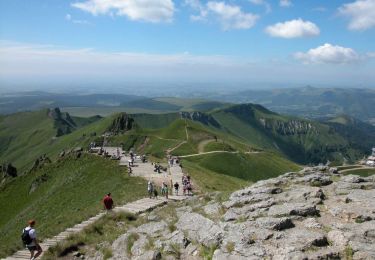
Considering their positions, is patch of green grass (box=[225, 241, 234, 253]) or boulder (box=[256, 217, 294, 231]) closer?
patch of green grass (box=[225, 241, 234, 253])

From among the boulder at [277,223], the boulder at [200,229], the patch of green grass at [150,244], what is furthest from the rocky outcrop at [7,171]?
the boulder at [277,223]

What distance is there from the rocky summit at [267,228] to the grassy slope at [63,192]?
1220cm

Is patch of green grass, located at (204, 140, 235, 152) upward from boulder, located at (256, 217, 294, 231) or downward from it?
downward

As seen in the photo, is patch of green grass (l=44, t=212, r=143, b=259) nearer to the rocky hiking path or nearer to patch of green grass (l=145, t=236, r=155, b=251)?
the rocky hiking path

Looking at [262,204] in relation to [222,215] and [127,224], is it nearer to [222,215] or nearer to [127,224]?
[222,215]

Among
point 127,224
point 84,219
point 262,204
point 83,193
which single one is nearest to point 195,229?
point 262,204

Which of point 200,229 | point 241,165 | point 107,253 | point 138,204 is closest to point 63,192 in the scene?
point 138,204

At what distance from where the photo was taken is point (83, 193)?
6469cm

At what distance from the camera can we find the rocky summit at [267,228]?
19750 mm

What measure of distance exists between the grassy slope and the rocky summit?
12198 millimetres

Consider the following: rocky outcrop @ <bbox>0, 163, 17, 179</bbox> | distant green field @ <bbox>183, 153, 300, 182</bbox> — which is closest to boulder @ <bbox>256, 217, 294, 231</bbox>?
distant green field @ <bbox>183, 153, 300, 182</bbox>

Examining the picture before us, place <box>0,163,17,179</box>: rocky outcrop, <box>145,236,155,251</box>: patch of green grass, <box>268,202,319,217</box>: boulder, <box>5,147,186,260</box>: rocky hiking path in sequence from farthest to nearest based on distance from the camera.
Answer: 1. <box>0,163,17,179</box>: rocky outcrop
2. <box>5,147,186,260</box>: rocky hiking path
3. <box>268,202,319,217</box>: boulder
4. <box>145,236,155,251</box>: patch of green grass

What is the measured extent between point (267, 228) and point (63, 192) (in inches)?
2151

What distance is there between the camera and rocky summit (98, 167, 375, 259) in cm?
1975
